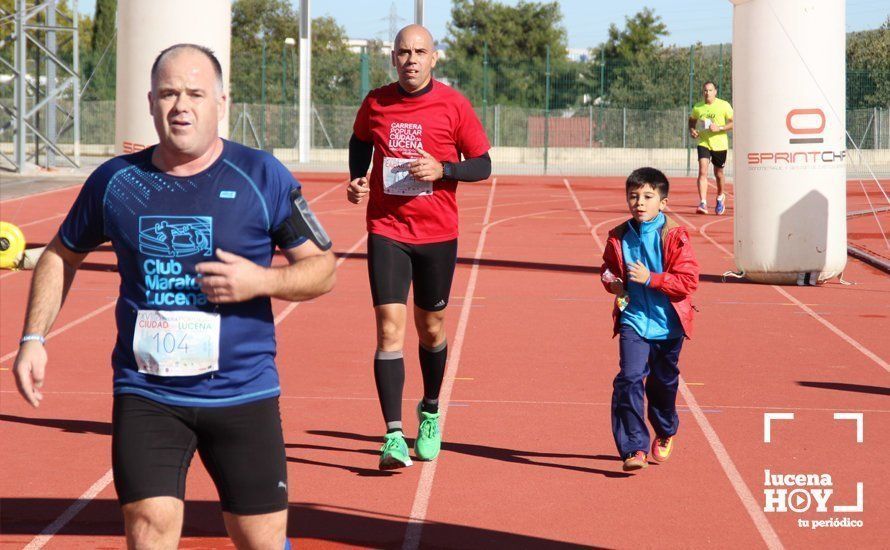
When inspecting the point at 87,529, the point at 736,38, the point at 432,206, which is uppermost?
the point at 736,38

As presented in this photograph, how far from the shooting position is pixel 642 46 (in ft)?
206

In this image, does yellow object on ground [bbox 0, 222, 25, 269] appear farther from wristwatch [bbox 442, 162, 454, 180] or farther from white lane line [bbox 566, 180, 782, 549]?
wristwatch [bbox 442, 162, 454, 180]

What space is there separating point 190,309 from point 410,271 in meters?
3.14

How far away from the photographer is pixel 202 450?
3857 mm

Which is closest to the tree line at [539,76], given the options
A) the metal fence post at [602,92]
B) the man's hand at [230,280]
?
the metal fence post at [602,92]

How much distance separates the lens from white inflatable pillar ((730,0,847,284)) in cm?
1302

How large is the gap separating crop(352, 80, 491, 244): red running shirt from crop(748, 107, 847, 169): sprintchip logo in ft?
23.3

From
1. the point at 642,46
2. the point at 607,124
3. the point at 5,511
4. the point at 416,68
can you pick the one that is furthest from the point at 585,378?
the point at 642,46

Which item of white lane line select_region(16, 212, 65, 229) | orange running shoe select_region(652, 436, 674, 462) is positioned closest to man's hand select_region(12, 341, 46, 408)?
orange running shoe select_region(652, 436, 674, 462)

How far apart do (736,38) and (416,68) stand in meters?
7.52

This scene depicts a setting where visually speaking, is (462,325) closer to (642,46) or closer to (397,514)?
(397,514)

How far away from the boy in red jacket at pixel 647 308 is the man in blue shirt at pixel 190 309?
2925 millimetres

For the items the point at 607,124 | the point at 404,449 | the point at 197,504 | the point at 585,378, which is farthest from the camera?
the point at 607,124

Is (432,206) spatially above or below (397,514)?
above
